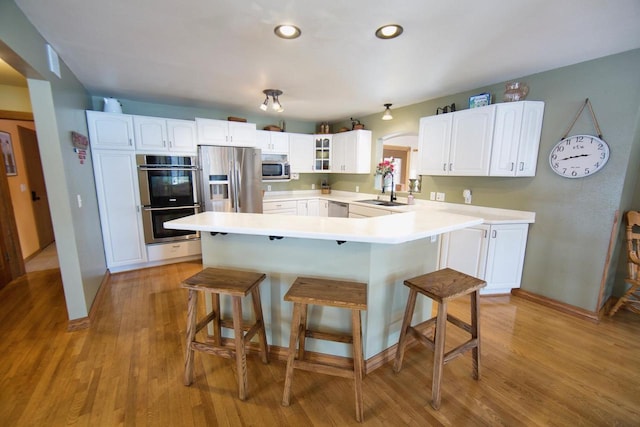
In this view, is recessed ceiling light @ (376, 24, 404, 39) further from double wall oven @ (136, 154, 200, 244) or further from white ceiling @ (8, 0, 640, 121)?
double wall oven @ (136, 154, 200, 244)

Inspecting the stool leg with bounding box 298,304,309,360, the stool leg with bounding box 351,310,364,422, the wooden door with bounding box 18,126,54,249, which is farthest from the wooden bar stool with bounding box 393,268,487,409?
the wooden door with bounding box 18,126,54,249

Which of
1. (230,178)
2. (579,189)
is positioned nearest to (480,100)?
(579,189)

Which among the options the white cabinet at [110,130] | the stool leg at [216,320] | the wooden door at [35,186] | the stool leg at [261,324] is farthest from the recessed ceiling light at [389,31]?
the wooden door at [35,186]

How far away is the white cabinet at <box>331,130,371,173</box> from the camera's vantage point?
4535mm

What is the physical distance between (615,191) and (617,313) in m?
1.29

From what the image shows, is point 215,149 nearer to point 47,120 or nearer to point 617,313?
point 47,120

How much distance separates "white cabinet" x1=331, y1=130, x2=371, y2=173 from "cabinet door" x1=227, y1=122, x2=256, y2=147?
61.9 inches

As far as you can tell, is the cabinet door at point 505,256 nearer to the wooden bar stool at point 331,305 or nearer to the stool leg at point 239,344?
the wooden bar stool at point 331,305

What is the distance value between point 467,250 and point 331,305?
2251 millimetres

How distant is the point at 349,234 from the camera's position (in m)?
1.54

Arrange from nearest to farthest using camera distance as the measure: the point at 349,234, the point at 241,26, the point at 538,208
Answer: the point at 349,234, the point at 241,26, the point at 538,208

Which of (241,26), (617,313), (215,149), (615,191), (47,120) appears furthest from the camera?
(215,149)

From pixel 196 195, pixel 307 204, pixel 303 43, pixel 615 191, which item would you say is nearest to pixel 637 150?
pixel 615 191

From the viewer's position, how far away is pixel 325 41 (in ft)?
6.63
